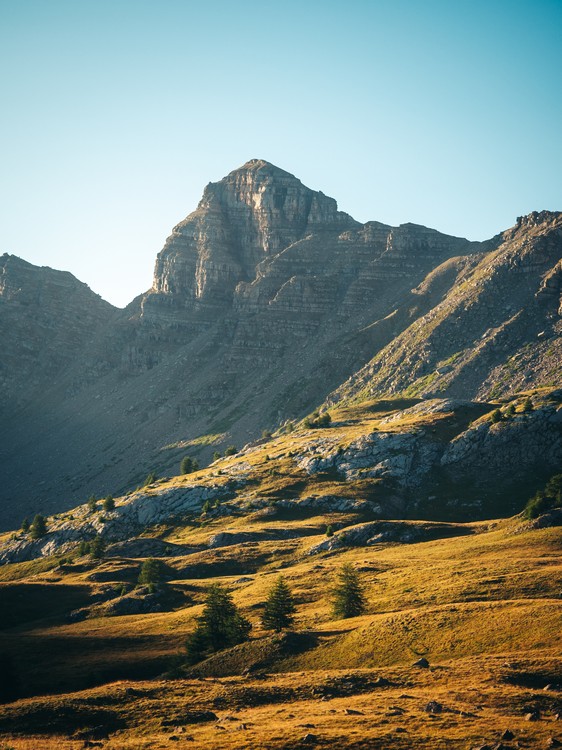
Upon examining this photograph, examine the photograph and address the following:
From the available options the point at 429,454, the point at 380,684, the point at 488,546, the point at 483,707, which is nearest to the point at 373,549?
the point at 488,546

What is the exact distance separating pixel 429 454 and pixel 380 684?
384 feet

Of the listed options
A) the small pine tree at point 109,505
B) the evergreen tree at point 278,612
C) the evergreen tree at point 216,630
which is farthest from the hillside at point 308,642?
the small pine tree at point 109,505

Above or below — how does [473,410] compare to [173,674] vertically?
above

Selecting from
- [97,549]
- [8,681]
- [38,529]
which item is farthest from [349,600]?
[38,529]

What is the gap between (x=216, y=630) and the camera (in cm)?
8581

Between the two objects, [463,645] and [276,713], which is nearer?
[276,713]

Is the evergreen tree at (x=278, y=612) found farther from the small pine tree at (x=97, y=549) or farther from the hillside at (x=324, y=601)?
the small pine tree at (x=97, y=549)

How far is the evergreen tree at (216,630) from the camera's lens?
8369cm

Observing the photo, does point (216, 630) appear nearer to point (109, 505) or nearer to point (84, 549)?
point (84, 549)

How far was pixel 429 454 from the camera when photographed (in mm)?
174750

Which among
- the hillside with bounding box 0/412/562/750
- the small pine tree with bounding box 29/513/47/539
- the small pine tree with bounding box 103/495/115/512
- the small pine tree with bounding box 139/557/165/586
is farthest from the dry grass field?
the small pine tree with bounding box 103/495/115/512

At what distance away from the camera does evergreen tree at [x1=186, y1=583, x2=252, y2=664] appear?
83.7m

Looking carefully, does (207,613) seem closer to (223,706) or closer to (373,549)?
(223,706)

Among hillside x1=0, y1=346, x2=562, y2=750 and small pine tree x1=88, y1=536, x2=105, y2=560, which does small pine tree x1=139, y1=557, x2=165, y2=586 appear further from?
small pine tree x1=88, y1=536, x2=105, y2=560
